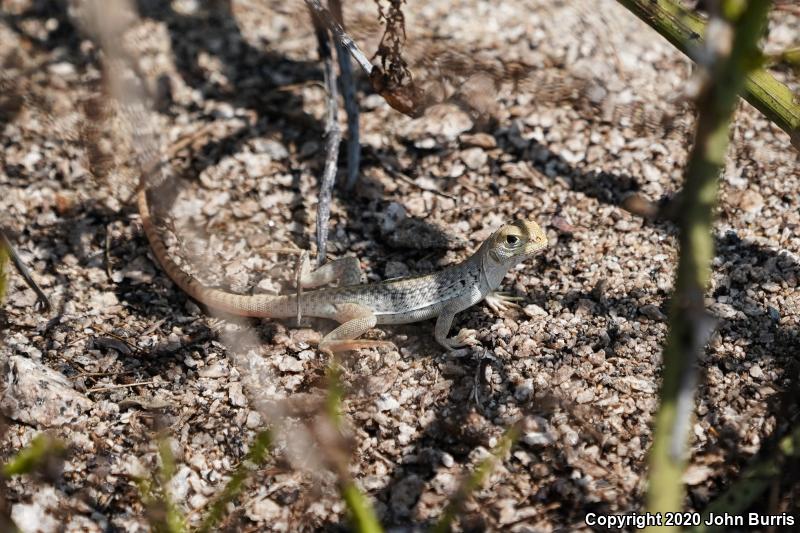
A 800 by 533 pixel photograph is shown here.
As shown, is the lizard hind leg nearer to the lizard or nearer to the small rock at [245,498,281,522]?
the lizard

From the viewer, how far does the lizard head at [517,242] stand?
3982 mm

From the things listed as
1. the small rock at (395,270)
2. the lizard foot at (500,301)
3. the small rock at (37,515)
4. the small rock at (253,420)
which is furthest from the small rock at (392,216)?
the small rock at (37,515)

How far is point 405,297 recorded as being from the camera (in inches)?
163

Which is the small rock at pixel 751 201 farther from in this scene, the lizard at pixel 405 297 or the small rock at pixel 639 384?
the small rock at pixel 639 384

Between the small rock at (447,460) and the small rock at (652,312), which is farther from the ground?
the small rock at (652,312)

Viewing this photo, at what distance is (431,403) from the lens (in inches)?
147

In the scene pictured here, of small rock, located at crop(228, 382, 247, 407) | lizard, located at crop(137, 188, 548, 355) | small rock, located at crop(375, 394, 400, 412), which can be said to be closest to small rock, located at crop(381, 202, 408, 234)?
lizard, located at crop(137, 188, 548, 355)

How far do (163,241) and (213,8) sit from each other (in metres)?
2.52

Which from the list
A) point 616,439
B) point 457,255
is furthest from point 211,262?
point 616,439

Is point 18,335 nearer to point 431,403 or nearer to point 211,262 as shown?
point 211,262

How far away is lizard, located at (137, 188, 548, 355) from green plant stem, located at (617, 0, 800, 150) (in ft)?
3.76

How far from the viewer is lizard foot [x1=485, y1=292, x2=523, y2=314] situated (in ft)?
13.9

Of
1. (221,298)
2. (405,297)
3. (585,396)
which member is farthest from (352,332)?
(585,396)

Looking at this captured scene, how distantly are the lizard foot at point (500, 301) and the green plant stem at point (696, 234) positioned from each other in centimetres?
212
